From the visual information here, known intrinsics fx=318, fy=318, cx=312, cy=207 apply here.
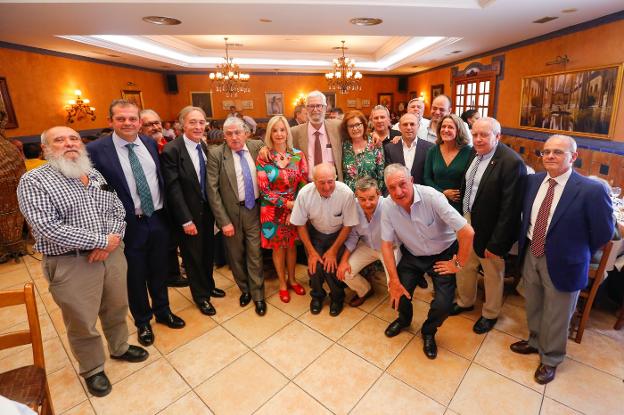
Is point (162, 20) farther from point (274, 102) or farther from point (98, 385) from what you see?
point (274, 102)

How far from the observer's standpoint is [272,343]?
2.56 m

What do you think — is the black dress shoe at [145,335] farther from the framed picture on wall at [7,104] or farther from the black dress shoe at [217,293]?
the framed picture on wall at [7,104]

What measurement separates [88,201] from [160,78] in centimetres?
1086

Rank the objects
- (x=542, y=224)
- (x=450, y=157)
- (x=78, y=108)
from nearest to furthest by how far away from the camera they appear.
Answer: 1. (x=542, y=224)
2. (x=450, y=157)
3. (x=78, y=108)

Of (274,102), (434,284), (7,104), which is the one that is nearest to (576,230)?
(434,284)

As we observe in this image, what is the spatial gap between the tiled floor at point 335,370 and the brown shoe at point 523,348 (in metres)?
0.04

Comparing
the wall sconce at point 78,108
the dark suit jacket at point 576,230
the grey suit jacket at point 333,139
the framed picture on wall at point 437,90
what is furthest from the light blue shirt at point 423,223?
the framed picture on wall at point 437,90

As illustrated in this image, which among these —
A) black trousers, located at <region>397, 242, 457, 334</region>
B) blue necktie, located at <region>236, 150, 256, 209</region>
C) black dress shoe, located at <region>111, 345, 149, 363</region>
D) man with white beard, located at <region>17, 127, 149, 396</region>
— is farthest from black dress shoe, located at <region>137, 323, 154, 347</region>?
black trousers, located at <region>397, 242, 457, 334</region>

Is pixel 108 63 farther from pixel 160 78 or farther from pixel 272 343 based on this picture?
pixel 272 343

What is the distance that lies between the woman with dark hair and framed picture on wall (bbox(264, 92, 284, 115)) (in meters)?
10.6

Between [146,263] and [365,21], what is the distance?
15.8 feet

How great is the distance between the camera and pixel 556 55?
19.7 ft

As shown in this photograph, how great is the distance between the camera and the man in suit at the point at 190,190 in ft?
8.32

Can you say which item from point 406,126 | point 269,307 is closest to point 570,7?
point 406,126
